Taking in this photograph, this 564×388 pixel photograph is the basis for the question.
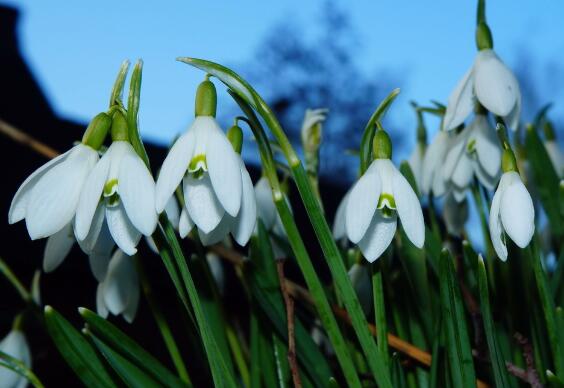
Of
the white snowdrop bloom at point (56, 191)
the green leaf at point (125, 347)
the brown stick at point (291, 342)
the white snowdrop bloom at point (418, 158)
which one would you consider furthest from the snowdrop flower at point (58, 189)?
the white snowdrop bloom at point (418, 158)

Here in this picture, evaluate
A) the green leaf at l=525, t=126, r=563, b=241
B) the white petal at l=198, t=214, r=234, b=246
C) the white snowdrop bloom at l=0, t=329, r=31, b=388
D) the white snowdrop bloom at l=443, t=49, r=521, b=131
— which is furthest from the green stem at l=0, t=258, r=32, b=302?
the green leaf at l=525, t=126, r=563, b=241

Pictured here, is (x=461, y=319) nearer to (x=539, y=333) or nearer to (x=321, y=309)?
(x=321, y=309)

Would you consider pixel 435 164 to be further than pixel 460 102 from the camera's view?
Yes

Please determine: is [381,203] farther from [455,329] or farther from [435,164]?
[435,164]

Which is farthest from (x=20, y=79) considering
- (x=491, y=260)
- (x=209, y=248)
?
(x=491, y=260)

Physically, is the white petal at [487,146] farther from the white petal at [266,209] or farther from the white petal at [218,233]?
the white petal at [218,233]

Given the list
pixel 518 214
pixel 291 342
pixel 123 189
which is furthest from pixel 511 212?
pixel 123 189

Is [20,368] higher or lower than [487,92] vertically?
lower

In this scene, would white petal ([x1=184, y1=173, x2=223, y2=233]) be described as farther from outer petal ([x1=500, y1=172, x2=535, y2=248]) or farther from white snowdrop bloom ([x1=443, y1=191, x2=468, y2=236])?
white snowdrop bloom ([x1=443, y1=191, x2=468, y2=236])
